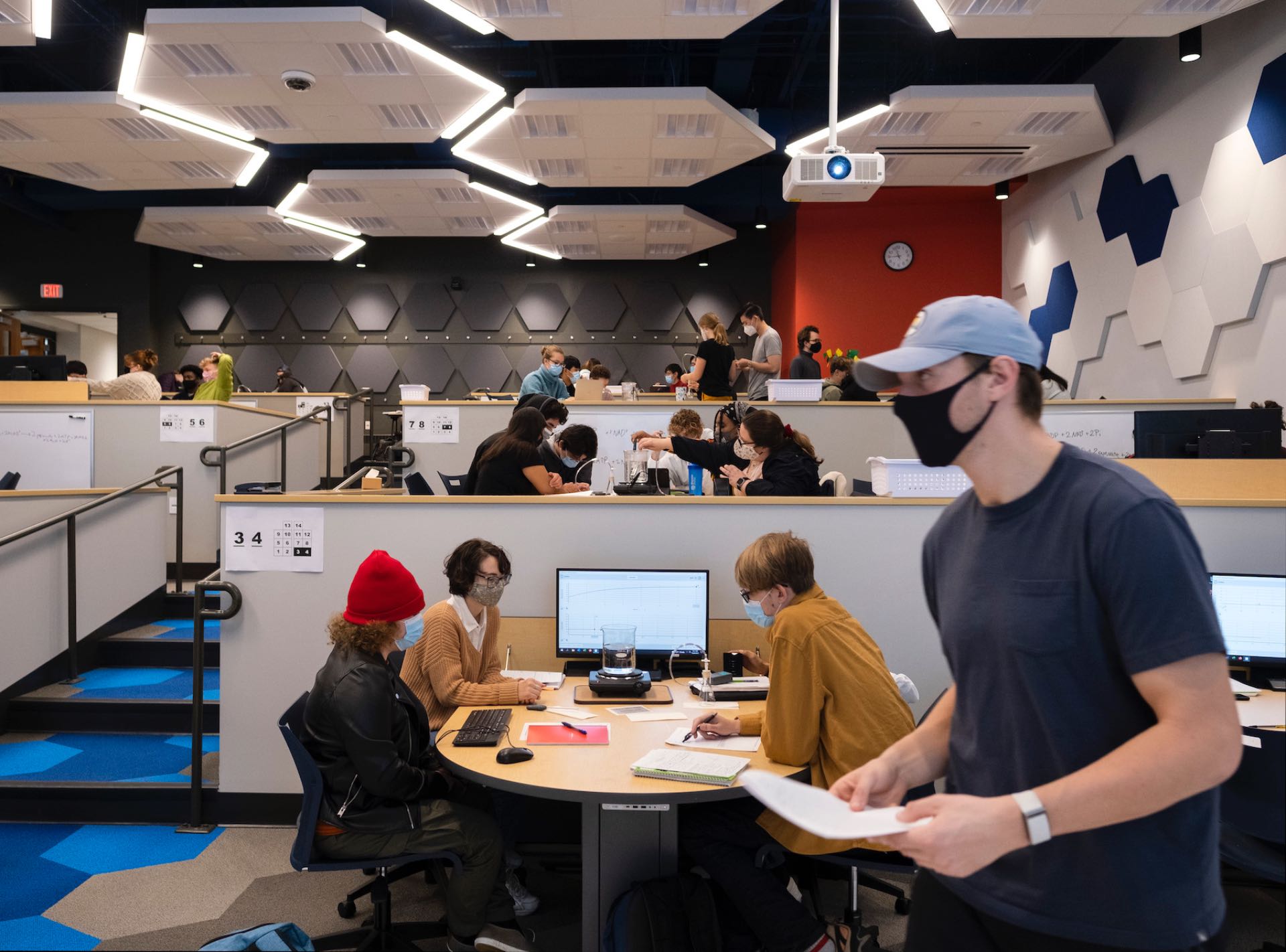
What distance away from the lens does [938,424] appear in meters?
1.15

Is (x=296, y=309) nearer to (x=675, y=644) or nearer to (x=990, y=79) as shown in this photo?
(x=990, y=79)

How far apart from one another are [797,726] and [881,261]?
909 centimetres

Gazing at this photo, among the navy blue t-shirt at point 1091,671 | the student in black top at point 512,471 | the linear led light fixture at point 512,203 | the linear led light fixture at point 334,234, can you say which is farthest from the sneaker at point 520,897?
the linear led light fixture at point 334,234

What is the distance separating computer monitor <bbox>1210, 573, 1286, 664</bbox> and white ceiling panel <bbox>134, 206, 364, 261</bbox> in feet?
32.5

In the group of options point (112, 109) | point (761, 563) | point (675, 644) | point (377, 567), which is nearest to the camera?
point (761, 563)

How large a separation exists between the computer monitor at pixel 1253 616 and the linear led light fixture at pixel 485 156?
594cm

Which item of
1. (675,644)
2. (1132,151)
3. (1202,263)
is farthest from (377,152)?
(675,644)

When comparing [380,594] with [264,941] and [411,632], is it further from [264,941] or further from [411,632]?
[264,941]

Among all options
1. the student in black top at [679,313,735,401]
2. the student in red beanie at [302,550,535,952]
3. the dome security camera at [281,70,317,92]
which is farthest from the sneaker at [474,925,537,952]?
the dome security camera at [281,70,317,92]

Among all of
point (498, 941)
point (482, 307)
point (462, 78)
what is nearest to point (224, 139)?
point (462, 78)

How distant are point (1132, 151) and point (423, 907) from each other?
7.70 meters

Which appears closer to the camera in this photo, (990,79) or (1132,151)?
(1132,151)

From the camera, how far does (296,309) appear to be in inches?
496

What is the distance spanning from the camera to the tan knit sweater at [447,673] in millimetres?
2764
